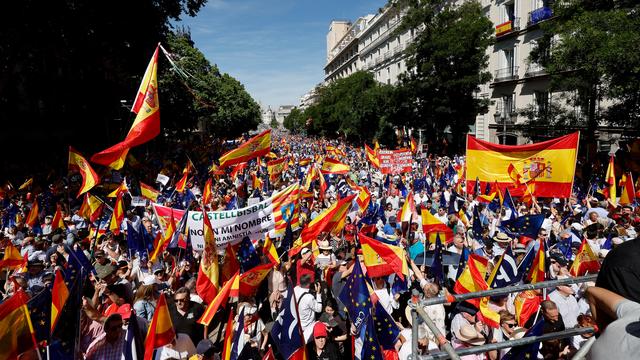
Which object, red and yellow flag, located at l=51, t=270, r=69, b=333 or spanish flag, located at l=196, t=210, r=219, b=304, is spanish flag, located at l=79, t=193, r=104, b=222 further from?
red and yellow flag, located at l=51, t=270, r=69, b=333

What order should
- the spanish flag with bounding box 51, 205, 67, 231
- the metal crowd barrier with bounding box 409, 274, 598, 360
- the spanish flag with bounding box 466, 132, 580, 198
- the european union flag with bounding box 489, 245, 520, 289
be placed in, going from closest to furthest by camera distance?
the metal crowd barrier with bounding box 409, 274, 598, 360
the european union flag with bounding box 489, 245, 520, 289
the spanish flag with bounding box 466, 132, 580, 198
the spanish flag with bounding box 51, 205, 67, 231

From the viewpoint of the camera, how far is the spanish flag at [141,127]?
24.3 feet

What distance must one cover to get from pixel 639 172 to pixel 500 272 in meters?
14.7

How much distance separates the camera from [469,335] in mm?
4336

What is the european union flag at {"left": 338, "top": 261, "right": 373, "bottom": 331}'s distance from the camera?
15.7 ft

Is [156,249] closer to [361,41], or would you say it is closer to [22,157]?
[22,157]

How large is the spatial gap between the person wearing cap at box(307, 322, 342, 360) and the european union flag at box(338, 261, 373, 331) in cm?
38

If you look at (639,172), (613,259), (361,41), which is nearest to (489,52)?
(639,172)

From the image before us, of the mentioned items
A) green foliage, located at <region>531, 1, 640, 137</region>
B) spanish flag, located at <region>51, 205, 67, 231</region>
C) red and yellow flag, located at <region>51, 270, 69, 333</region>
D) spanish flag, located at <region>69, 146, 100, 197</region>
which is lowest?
spanish flag, located at <region>51, 205, 67, 231</region>

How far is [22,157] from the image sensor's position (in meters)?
24.2

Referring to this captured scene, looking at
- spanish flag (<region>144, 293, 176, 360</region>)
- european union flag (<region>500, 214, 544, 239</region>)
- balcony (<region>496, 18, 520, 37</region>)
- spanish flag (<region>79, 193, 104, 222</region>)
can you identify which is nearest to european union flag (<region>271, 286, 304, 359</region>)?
spanish flag (<region>144, 293, 176, 360</region>)

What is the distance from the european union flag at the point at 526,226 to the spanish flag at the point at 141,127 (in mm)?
6781

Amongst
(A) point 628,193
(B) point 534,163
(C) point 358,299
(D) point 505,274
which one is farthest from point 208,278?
(A) point 628,193

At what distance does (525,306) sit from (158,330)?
4226mm
